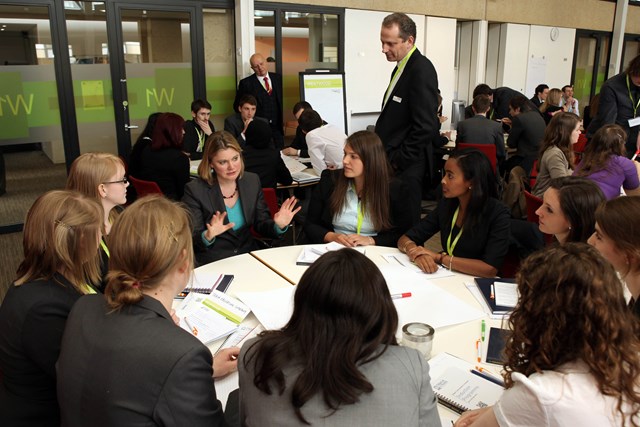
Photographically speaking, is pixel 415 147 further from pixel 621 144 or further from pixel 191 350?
pixel 191 350

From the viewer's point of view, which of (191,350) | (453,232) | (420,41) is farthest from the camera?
(420,41)

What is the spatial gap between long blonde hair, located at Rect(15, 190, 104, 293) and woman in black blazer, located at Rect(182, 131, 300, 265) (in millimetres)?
1267

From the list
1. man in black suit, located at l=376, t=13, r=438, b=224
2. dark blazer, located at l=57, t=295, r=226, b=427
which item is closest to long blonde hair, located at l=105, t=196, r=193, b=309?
dark blazer, located at l=57, t=295, r=226, b=427

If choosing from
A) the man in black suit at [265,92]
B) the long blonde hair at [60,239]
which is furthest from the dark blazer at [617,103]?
the long blonde hair at [60,239]

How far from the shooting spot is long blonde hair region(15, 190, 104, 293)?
5.49 feet

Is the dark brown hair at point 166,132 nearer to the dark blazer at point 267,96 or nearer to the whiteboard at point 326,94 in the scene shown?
the dark blazer at point 267,96

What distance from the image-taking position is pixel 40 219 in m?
1.69

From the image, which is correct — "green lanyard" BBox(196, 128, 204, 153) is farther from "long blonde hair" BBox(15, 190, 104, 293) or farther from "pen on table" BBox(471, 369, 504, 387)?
"pen on table" BBox(471, 369, 504, 387)

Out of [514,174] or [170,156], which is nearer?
[170,156]

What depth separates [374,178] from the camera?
3.15 metres

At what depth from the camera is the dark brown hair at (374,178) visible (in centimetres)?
314

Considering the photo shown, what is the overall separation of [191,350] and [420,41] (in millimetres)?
8216

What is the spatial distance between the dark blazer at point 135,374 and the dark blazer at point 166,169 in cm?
297

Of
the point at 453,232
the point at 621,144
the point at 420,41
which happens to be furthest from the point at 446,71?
the point at 453,232
